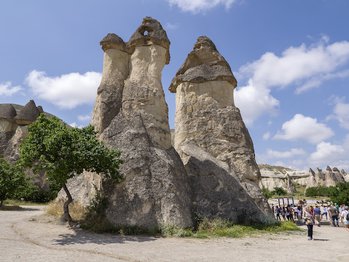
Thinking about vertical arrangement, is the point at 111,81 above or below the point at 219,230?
above

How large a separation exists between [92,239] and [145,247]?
6.11 feet

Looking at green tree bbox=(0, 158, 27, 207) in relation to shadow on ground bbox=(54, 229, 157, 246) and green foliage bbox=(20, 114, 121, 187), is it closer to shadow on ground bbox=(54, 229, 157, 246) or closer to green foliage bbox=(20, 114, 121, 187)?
green foliage bbox=(20, 114, 121, 187)

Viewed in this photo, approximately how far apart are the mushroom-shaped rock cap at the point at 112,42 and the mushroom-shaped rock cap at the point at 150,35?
902mm

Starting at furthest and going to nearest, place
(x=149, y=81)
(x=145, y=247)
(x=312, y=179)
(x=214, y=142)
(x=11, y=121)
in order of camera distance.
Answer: (x=312, y=179)
(x=11, y=121)
(x=214, y=142)
(x=149, y=81)
(x=145, y=247)

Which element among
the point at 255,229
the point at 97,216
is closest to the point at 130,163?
the point at 97,216

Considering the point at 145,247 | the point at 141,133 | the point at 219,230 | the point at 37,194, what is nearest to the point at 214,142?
the point at 141,133

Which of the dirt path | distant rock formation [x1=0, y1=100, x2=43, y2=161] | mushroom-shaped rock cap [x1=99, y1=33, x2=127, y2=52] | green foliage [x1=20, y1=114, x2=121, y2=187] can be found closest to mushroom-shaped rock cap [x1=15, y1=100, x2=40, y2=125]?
distant rock formation [x1=0, y1=100, x2=43, y2=161]

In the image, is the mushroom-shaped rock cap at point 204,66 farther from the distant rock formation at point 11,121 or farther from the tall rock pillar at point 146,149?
the distant rock formation at point 11,121

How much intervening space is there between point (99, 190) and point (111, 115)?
200 inches

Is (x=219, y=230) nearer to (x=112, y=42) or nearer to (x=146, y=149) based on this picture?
(x=146, y=149)

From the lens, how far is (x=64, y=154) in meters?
12.1

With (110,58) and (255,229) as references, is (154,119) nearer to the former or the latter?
(110,58)

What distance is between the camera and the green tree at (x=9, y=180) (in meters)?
21.5

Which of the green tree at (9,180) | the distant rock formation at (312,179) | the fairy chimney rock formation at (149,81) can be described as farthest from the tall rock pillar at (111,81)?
the distant rock formation at (312,179)
